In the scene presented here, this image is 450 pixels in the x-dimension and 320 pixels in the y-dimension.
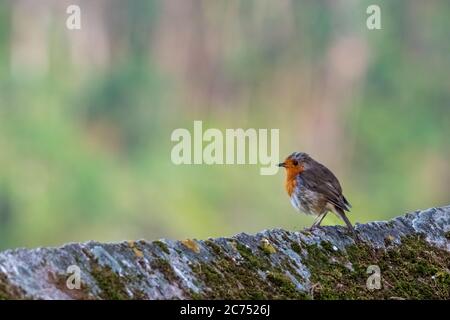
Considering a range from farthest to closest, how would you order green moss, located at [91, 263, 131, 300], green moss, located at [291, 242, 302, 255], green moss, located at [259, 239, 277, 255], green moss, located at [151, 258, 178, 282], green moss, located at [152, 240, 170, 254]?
green moss, located at [291, 242, 302, 255], green moss, located at [259, 239, 277, 255], green moss, located at [152, 240, 170, 254], green moss, located at [151, 258, 178, 282], green moss, located at [91, 263, 131, 300]

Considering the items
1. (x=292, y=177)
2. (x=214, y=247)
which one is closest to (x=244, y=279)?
(x=214, y=247)

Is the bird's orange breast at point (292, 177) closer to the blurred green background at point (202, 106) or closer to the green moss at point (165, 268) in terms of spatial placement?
the green moss at point (165, 268)

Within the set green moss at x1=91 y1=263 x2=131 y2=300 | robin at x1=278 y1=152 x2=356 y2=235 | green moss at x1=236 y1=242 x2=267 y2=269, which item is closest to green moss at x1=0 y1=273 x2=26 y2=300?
green moss at x1=91 y1=263 x2=131 y2=300

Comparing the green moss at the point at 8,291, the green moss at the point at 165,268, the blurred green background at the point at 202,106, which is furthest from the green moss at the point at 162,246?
the blurred green background at the point at 202,106

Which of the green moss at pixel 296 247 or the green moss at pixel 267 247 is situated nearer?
the green moss at pixel 267 247

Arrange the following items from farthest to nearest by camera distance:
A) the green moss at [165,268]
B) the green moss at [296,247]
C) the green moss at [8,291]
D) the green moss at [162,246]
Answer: the green moss at [296,247]
the green moss at [162,246]
the green moss at [165,268]
the green moss at [8,291]

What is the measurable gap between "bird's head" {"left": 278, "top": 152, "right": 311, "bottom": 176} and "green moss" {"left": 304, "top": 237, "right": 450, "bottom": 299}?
2.42 meters

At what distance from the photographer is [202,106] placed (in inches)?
882

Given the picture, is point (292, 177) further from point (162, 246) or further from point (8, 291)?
point (8, 291)

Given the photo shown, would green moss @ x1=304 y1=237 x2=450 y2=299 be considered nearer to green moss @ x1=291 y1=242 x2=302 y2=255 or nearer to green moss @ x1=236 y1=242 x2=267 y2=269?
green moss @ x1=291 y1=242 x2=302 y2=255

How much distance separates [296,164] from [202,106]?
49.8 feet

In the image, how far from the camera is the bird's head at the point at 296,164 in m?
7.25

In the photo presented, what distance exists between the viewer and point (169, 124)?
22797 millimetres

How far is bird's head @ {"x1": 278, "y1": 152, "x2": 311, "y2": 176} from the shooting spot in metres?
7.25
